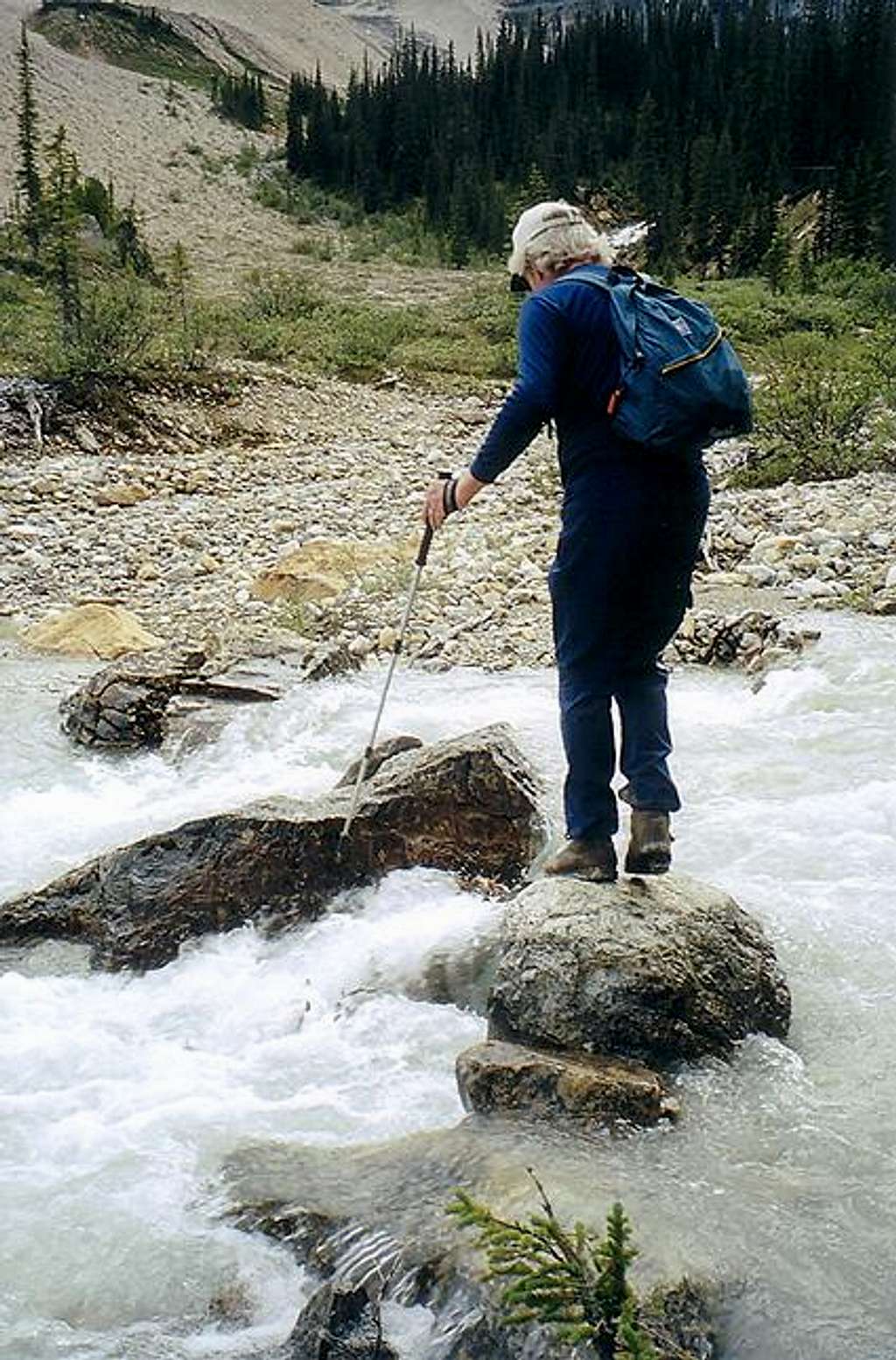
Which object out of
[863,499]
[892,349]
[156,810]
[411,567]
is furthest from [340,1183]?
[892,349]

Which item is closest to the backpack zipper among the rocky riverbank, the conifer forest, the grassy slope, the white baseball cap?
the white baseball cap

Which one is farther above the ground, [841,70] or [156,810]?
[841,70]

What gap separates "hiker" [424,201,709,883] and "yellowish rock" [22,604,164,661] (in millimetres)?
6379

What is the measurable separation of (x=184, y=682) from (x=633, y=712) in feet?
16.7

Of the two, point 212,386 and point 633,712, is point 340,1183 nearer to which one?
point 633,712

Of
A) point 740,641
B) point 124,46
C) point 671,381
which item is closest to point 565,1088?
point 671,381

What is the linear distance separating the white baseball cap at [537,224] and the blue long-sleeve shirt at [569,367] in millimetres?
194

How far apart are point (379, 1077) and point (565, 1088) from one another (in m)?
0.95

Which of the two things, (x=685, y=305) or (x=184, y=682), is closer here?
(x=685, y=305)

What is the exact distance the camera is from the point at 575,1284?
2502mm

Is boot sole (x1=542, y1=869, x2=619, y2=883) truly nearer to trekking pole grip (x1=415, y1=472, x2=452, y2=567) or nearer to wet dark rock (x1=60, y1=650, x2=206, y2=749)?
trekking pole grip (x1=415, y1=472, x2=452, y2=567)

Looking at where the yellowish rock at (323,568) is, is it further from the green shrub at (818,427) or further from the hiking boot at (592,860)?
the hiking boot at (592,860)

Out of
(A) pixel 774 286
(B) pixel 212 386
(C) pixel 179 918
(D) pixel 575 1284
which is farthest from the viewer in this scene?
(A) pixel 774 286

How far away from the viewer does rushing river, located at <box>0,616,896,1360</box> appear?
11.7ft
